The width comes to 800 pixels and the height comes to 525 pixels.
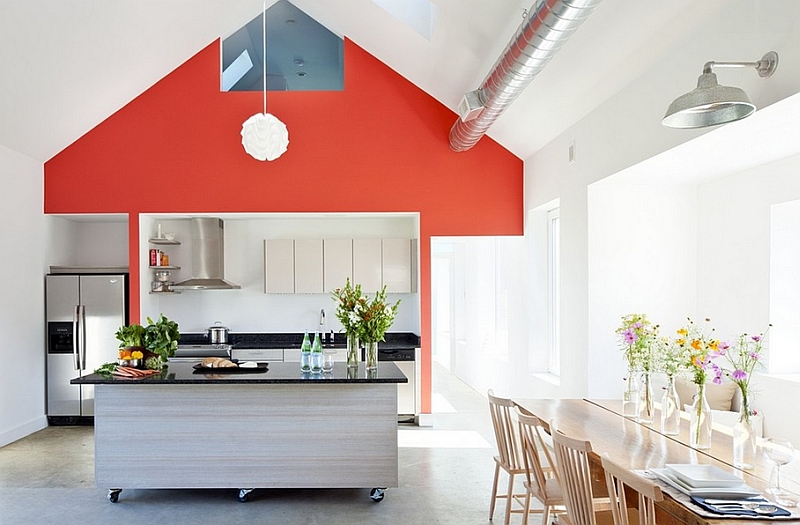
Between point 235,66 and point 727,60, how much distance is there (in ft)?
18.9

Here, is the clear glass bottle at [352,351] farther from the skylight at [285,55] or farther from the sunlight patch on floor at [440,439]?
the skylight at [285,55]

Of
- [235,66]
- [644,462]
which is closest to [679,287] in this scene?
[644,462]

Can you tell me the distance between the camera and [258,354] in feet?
23.7

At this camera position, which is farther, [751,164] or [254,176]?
[254,176]

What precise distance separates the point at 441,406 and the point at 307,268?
231 cm

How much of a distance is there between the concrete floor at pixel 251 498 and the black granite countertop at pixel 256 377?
33.3 inches

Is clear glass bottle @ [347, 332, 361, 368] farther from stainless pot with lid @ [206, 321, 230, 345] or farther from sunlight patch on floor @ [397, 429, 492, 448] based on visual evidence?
stainless pot with lid @ [206, 321, 230, 345]

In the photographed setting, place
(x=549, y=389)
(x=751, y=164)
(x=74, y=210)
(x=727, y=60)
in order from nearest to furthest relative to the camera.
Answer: (x=727, y=60)
(x=751, y=164)
(x=549, y=389)
(x=74, y=210)

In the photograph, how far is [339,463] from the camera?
15.3 ft

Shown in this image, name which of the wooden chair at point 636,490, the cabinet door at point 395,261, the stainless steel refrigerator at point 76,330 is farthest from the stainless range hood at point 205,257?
the wooden chair at point 636,490

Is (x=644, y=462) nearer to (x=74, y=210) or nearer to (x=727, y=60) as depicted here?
(x=727, y=60)

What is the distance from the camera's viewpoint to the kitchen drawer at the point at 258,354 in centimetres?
721

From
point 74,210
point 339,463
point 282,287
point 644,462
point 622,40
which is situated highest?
point 622,40

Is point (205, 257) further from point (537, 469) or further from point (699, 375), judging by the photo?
point (699, 375)
